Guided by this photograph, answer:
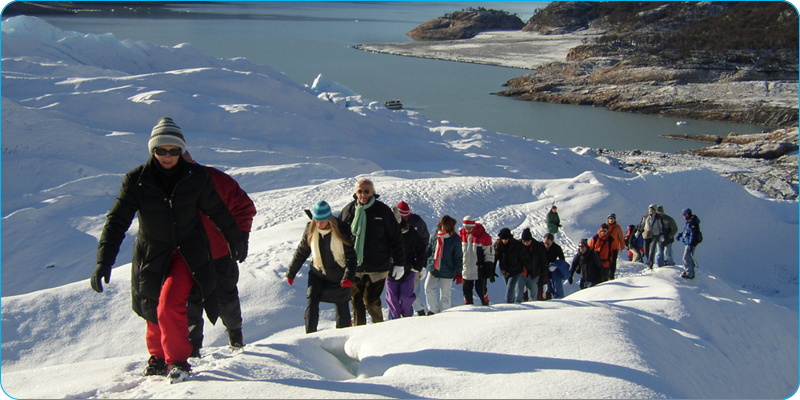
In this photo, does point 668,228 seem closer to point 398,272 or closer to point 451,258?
point 451,258

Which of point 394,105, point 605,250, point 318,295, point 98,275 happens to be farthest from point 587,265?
point 394,105

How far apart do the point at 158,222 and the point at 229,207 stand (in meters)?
0.53

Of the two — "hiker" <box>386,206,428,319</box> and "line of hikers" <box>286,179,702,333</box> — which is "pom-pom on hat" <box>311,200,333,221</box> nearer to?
"line of hikers" <box>286,179,702,333</box>

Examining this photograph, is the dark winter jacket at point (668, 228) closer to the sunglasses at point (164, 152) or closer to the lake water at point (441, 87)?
the sunglasses at point (164, 152)

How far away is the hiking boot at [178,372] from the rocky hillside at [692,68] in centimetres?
4069

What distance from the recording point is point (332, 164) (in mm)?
12922

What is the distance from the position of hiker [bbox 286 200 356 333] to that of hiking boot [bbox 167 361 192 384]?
142 centimetres

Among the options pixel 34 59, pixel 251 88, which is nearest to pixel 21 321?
pixel 251 88

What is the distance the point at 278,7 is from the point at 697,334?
16459 cm

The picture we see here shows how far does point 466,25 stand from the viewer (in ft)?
311

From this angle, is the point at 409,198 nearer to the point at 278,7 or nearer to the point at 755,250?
the point at 755,250

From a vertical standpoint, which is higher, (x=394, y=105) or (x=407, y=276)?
(x=394, y=105)

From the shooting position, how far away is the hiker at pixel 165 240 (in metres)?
2.70

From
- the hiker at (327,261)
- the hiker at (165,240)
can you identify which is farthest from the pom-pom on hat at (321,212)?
the hiker at (165,240)
